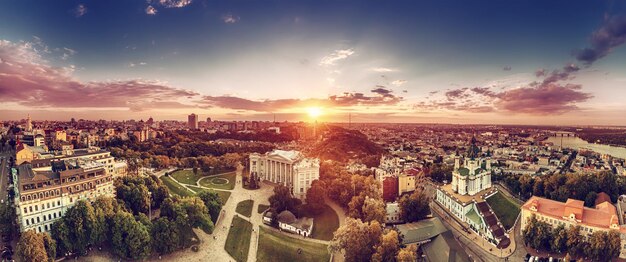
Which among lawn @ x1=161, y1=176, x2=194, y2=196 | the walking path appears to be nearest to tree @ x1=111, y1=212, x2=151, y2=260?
the walking path

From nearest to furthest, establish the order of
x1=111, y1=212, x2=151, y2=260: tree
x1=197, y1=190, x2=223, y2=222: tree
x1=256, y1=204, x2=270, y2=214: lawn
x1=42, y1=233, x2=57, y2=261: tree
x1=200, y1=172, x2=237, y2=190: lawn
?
x1=42, y1=233, x2=57, y2=261: tree < x1=111, y1=212, x2=151, y2=260: tree < x1=197, y1=190, x2=223, y2=222: tree < x1=256, y1=204, x2=270, y2=214: lawn < x1=200, y1=172, x2=237, y2=190: lawn

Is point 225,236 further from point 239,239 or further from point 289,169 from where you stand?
point 289,169

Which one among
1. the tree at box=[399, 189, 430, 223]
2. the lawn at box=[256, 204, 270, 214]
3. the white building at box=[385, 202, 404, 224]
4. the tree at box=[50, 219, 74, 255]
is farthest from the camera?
the lawn at box=[256, 204, 270, 214]

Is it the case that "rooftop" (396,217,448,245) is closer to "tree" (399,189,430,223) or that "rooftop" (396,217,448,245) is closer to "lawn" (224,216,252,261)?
"tree" (399,189,430,223)

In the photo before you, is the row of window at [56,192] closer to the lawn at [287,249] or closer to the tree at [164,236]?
the tree at [164,236]

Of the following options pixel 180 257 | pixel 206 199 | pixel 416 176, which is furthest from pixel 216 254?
pixel 416 176

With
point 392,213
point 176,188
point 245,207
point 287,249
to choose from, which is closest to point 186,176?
point 176,188
